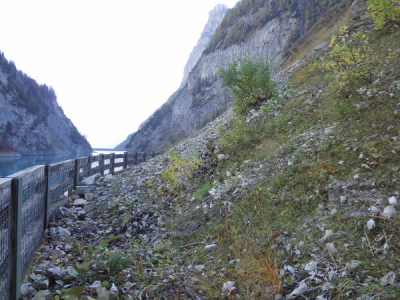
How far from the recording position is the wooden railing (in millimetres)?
2613

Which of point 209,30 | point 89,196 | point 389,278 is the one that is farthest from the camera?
point 209,30

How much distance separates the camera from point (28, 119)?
88.4 meters

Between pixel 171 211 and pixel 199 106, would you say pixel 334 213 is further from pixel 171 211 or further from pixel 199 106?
pixel 199 106

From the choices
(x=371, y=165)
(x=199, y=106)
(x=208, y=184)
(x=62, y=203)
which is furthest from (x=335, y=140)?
(x=199, y=106)

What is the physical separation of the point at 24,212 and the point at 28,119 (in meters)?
103

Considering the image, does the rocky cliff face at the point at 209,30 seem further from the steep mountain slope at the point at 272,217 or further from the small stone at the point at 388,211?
the small stone at the point at 388,211

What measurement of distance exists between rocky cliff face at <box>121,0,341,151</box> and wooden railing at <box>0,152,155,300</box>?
88.6 ft

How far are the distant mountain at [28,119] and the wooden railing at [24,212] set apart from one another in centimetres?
7604

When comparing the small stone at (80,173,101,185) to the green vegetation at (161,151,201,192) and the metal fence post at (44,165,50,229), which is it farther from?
the metal fence post at (44,165,50,229)

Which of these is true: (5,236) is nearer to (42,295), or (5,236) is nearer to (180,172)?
(42,295)

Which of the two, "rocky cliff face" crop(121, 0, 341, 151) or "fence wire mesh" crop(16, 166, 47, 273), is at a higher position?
"rocky cliff face" crop(121, 0, 341, 151)

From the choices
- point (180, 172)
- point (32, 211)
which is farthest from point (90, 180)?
point (32, 211)

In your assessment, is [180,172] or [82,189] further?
[82,189]

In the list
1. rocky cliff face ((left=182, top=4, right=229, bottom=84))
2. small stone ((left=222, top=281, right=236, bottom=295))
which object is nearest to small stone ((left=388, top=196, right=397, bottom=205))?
small stone ((left=222, top=281, right=236, bottom=295))
